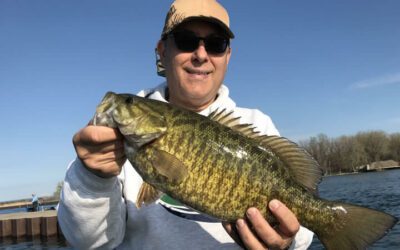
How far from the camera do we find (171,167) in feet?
10.3

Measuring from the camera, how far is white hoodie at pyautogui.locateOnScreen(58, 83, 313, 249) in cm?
344

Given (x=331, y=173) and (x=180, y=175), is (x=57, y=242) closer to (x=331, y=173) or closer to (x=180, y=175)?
(x=180, y=175)

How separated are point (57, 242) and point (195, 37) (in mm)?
26206

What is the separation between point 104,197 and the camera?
137 inches

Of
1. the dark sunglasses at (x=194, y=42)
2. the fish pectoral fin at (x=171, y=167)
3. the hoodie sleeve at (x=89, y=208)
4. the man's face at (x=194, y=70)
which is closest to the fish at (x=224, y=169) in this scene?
the fish pectoral fin at (x=171, y=167)

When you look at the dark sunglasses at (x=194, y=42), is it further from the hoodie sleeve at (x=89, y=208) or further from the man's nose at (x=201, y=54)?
the hoodie sleeve at (x=89, y=208)

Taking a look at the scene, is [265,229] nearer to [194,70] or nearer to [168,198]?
[168,198]

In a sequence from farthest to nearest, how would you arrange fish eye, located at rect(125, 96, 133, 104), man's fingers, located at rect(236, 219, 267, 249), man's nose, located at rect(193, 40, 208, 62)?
man's nose, located at rect(193, 40, 208, 62) → fish eye, located at rect(125, 96, 133, 104) → man's fingers, located at rect(236, 219, 267, 249)

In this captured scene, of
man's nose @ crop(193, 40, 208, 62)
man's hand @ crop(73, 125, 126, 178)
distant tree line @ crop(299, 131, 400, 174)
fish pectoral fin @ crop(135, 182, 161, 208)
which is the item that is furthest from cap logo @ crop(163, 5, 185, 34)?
distant tree line @ crop(299, 131, 400, 174)

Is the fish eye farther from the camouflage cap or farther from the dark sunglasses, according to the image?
the camouflage cap

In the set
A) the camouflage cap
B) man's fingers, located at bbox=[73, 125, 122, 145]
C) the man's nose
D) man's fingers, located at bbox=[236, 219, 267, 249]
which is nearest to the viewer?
man's fingers, located at bbox=[73, 125, 122, 145]

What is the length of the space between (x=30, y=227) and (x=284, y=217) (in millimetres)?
31129

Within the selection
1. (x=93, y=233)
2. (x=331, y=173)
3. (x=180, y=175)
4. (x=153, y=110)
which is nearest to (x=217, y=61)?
(x=153, y=110)

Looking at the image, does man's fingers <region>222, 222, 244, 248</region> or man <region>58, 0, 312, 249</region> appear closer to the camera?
man <region>58, 0, 312, 249</region>
